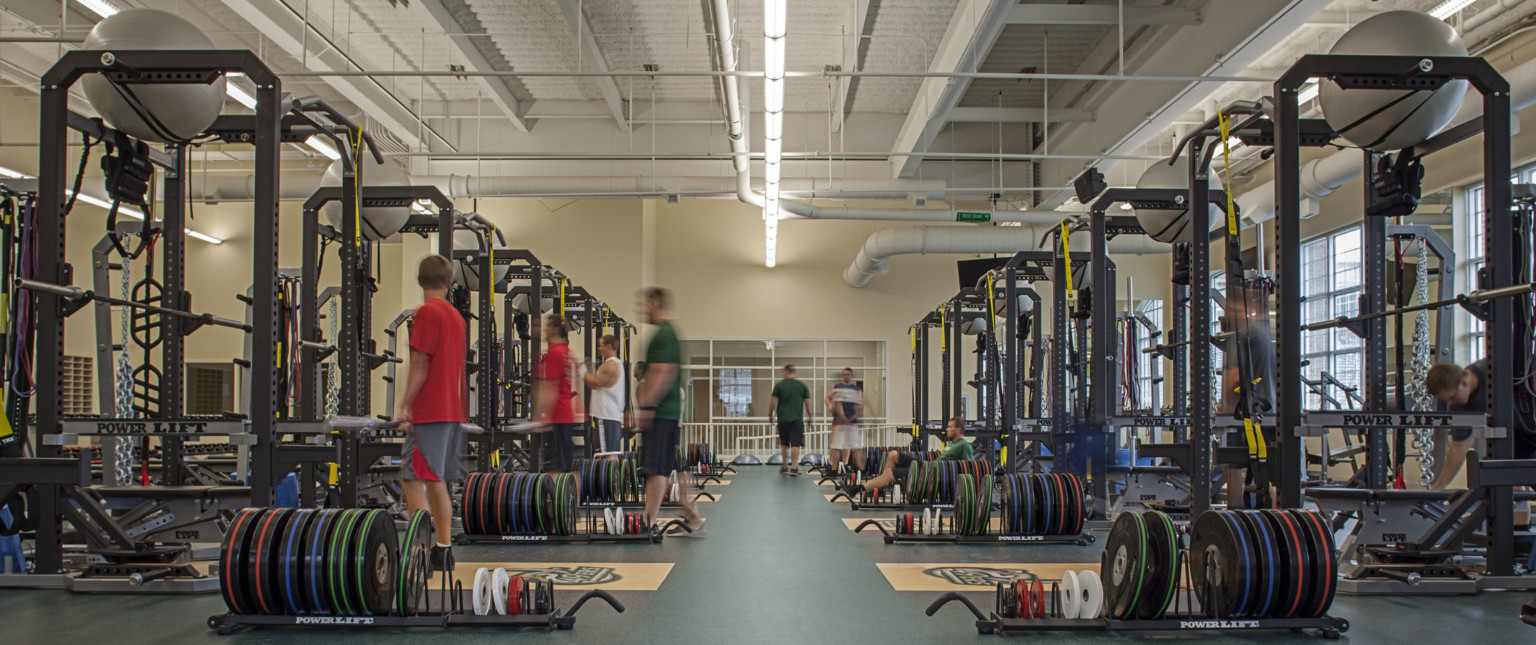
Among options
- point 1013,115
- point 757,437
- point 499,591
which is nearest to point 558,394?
point 499,591

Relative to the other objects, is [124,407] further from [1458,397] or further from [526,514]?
[1458,397]

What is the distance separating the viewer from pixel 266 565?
3.64m

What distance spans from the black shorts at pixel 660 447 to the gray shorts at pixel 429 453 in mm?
1648

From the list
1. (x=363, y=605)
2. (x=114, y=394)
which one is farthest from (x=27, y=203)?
(x=363, y=605)

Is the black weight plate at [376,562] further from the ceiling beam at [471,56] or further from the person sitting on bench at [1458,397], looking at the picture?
the ceiling beam at [471,56]

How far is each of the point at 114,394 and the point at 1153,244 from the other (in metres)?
13.6

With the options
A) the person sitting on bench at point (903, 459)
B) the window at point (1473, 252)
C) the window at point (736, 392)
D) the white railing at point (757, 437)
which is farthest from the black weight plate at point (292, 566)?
the window at point (736, 392)

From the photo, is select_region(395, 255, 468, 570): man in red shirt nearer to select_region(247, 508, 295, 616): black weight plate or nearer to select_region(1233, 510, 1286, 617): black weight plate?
select_region(247, 508, 295, 616): black weight plate

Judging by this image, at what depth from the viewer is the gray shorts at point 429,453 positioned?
4.54m

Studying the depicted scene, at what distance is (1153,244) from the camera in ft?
50.9

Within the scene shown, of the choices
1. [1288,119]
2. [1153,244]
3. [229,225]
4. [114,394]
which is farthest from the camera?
[229,225]

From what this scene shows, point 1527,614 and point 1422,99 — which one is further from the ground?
point 1422,99

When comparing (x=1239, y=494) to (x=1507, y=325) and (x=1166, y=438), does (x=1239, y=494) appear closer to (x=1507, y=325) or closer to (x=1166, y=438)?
(x=1507, y=325)

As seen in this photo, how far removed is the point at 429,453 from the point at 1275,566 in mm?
3425
